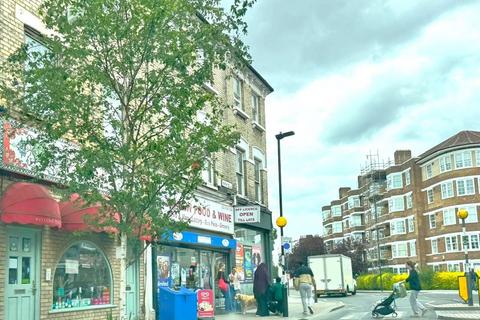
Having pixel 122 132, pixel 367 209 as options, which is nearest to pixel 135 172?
pixel 122 132

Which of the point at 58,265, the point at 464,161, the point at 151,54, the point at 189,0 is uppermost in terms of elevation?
the point at 464,161

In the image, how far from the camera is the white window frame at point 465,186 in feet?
204

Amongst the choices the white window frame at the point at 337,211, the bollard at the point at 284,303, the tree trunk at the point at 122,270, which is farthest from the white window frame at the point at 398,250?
the tree trunk at the point at 122,270

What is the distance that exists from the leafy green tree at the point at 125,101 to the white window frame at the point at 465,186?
56.9 m

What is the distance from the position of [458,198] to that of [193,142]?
57736 mm

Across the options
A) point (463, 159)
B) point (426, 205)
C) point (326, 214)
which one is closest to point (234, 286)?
point (463, 159)

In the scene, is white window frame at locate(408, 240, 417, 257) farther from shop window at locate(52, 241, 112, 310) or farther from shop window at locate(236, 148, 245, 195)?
shop window at locate(52, 241, 112, 310)

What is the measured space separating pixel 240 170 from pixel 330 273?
61.8 feet

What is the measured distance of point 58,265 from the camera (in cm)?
1302

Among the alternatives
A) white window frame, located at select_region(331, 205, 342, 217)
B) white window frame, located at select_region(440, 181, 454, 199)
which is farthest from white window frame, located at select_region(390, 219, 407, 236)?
white window frame, located at select_region(331, 205, 342, 217)

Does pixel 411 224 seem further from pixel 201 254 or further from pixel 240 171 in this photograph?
pixel 201 254

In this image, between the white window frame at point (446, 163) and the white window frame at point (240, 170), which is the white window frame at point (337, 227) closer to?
the white window frame at point (446, 163)

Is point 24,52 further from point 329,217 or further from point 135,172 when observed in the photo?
point 329,217

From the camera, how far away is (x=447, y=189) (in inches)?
2549
